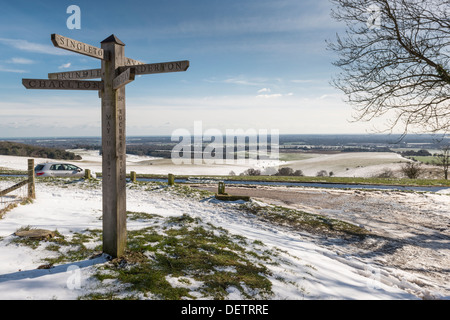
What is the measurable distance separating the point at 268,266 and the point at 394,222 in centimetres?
741

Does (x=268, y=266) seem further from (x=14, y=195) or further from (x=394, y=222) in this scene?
(x=14, y=195)

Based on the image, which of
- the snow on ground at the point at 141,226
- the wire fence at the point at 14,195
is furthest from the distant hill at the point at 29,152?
the snow on ground at the point at 141,226

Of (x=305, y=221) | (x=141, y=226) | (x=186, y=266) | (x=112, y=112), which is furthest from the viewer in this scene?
(x=305, y=221)

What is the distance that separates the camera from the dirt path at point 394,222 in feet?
21.4

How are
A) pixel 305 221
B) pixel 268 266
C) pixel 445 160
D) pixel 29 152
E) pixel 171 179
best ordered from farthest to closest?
pixel 29 152
pixel 445 160
pixel 171 179
pixel 305 221
pixel 268 266

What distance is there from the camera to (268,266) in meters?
5.55

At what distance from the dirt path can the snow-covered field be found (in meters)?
0.19

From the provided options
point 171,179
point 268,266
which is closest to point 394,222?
point 268,266

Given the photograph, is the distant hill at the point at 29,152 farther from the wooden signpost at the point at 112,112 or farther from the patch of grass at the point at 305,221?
the wooden signpost at the point at 112,112

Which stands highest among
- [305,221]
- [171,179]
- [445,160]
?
[445,160]

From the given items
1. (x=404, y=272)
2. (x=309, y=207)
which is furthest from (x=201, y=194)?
(x=404, y=272)

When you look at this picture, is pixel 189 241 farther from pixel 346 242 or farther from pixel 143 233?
pixel 346 242

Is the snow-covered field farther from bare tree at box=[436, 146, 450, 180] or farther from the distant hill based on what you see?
the distant hill

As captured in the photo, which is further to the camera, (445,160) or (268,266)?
(445,160)
